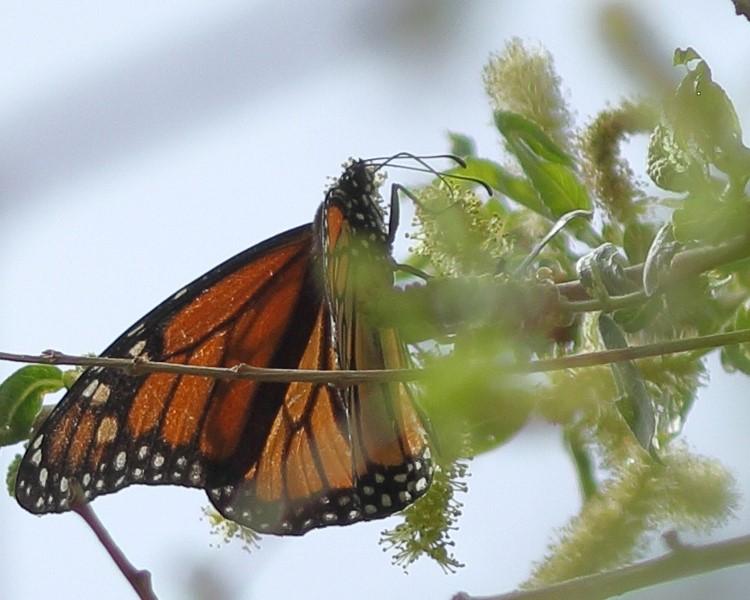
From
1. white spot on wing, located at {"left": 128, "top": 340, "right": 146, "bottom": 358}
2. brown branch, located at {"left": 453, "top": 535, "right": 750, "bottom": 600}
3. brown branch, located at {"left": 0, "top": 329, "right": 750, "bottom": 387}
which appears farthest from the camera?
white spot on wing, located at {"left": 128, "top": 340, "right": 146, "bottom": 358}

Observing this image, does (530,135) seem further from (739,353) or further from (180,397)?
(180,397)

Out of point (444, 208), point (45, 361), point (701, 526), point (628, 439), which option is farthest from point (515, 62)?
point (701, 526)

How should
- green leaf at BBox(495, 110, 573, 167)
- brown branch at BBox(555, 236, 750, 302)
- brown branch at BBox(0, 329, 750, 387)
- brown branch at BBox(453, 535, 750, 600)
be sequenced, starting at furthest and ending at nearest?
1. green leaf at BBox(495, 110, 573, 167)
2. brown branch at BBox(555, 236, 750, 302)
3. brown branch at BBox(0, 329, 750, 387)
4. brown branch at BBox(453, 535, 750, 600)

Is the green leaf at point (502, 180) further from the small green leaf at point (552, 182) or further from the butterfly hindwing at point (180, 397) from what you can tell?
the butterfly hindwing at point (180, 397)

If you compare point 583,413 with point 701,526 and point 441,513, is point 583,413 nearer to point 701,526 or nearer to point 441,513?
point 701,526

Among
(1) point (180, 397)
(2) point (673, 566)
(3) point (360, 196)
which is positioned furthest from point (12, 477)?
(2) point (673, 566)

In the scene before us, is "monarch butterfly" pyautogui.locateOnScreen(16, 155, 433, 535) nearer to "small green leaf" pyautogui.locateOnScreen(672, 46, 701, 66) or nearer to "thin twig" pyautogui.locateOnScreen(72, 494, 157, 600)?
"thin twig" pyautogui.locateOnScreen(72, 494, 157, 600)

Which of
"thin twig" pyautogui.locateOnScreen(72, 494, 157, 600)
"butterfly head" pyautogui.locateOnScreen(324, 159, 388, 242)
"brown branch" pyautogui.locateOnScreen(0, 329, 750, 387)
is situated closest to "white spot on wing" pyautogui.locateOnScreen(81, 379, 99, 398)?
"thin twig" pyautogui.locateOnScreen(72, 494, 157, 600)
